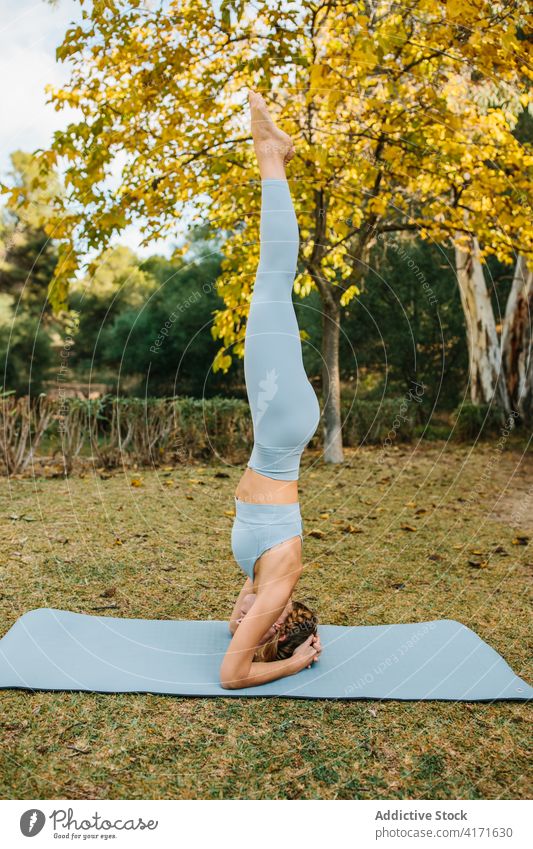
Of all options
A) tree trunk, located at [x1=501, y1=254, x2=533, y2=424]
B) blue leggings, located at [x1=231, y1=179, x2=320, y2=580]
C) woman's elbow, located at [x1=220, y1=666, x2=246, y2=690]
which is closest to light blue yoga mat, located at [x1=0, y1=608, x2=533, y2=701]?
woman's elbow, located at [x1=220, y1=666, x2=246, y2=690]

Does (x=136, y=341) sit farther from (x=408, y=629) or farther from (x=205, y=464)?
(x=408, y=629)

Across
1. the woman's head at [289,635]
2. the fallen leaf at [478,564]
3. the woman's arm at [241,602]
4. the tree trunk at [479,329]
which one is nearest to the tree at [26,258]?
the tree trunk at [479,329]

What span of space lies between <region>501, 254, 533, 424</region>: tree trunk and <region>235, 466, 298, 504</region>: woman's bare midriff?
30.8ft

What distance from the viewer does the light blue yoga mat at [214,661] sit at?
3.11m

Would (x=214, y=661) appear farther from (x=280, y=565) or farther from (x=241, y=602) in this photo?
(x=280, y=565)

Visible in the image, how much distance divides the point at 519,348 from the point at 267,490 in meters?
10.3

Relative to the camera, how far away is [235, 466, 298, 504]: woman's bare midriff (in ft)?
10.6

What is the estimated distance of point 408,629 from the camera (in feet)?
12.8

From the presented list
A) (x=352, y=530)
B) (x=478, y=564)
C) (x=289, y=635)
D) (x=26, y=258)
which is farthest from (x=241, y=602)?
(x=26, y=258)

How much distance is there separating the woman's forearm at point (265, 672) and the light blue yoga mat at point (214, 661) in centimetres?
3

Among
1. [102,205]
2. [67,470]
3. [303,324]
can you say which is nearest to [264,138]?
[102,205]

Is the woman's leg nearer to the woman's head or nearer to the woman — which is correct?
the woman

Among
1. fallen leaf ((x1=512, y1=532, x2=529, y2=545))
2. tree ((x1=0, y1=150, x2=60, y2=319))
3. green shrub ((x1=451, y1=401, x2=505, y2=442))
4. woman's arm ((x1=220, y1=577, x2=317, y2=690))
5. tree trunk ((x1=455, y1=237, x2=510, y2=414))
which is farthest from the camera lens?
tree ((x1=0, y1=150, x2=60, y2=319))

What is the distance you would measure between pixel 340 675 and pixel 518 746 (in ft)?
2.77
